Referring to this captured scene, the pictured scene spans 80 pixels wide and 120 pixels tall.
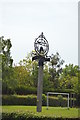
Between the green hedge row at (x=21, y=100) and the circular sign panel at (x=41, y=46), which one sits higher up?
the circular sign panel at (x=41, y=46)

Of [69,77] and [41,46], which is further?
[69,77]

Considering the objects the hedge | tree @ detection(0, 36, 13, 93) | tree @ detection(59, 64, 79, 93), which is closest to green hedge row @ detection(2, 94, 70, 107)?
tree @ detection(0, 36, 13, 93)

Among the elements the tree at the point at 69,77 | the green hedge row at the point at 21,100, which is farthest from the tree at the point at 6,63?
the tree at the point at 69,77

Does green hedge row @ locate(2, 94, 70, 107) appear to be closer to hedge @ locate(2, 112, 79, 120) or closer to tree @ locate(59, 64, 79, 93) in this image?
tree @ locate(59, 64, 79, 93)

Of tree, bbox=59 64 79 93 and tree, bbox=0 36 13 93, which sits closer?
tree, bbox=0 36 13 93

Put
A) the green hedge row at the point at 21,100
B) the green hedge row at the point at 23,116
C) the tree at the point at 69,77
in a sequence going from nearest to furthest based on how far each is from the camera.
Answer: the green hedge row at the point at 23,116 → the green hedge row at the point at 21,100 → the tree at the point at 69,77

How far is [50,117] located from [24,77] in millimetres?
9672

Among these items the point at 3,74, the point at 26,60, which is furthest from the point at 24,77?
the point at 3,74

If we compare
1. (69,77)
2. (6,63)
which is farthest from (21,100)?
(69,77)

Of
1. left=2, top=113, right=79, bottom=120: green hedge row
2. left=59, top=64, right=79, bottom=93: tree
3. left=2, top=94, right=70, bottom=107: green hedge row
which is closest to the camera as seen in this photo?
left=2, top=113, right=79, bottom=120: green hedge row

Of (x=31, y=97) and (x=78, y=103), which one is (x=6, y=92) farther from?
(x=78, y=103)

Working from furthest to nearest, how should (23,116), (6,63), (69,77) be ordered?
(69,77) → (6,63) → (23,116)

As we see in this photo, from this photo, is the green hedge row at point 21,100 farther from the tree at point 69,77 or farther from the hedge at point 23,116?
the hedge at point 23,116

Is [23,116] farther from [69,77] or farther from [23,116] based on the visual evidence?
[69,77]
